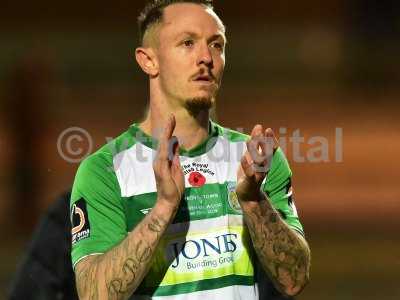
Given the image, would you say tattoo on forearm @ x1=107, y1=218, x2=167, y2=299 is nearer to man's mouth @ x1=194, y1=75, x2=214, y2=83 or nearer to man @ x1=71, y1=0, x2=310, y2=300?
man @ x1=71, y1=0, x2=310, y2=300

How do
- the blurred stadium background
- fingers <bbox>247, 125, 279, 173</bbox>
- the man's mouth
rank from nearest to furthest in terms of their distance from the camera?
fingers <bbox>247, 125, 279, 173</bbox>, the man's mouth, the blurred stadium background

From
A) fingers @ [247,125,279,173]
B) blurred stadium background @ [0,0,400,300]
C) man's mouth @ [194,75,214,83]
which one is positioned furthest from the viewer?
blurred stadium background @ [0,0,400,300]

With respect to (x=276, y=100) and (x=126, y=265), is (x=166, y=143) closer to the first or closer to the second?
(x=126, y=265)

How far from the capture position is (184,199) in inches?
86.6

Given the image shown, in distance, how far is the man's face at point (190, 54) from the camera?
2195 millimetres

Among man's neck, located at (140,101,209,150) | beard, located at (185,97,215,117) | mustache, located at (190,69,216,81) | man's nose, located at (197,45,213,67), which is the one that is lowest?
man's neck, located at (140,101,209,150)

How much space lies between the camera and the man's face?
2.20 metres

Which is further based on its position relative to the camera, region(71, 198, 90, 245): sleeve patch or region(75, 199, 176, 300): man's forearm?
region(71, 198, 90, 245): sleeve patch

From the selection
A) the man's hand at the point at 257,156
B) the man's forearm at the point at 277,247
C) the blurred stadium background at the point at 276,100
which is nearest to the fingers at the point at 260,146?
the man's hand at the point at 257,156

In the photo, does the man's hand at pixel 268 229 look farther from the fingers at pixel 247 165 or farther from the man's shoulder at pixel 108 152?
the man's shoulder at pixel 108 152

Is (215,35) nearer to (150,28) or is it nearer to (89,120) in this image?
(150,28)

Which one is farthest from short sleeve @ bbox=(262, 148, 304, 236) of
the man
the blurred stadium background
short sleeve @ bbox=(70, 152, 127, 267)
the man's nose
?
the blurred stadium background

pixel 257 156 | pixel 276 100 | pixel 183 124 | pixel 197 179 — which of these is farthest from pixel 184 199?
pixel 276 100

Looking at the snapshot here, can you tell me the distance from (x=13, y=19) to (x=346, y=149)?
2085mm
